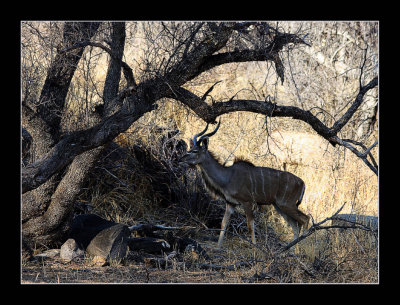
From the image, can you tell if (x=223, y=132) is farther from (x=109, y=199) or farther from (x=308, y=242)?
(x=308, y=242)

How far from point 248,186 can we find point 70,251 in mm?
3189

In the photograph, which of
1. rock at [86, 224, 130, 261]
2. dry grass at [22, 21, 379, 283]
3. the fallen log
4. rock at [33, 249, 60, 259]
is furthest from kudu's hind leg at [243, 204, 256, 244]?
rock at [33, 249, 60, 259]

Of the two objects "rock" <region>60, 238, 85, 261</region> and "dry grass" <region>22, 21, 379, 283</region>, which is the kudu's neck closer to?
"dry grass" <region>22, 21, 379, 283</region>

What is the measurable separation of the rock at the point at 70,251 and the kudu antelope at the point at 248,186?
2.56m

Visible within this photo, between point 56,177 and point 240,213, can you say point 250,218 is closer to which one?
point 240,213

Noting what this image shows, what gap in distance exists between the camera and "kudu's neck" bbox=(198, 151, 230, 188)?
948 cm

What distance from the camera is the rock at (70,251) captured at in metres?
7.46

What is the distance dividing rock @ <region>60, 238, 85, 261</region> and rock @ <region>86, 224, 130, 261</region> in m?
0.15

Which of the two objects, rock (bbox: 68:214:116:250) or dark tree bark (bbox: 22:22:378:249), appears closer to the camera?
dark tree bark (bbox: 22:22:378:249)

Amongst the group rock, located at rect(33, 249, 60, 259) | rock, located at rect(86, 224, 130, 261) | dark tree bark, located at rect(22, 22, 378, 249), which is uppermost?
dark tree bark, located at rect(22, 22, 378, 249)

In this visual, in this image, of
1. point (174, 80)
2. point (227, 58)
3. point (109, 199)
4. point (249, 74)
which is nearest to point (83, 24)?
point (174, 80)

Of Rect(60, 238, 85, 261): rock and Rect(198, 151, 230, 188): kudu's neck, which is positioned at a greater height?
Rect(198, 151, 230, 188): kudu's neck

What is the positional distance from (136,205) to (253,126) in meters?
5.32

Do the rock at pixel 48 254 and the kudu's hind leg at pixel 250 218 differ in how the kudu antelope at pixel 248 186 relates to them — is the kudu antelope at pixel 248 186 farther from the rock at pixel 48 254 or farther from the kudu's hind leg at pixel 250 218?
the rock at pixel 48 254
